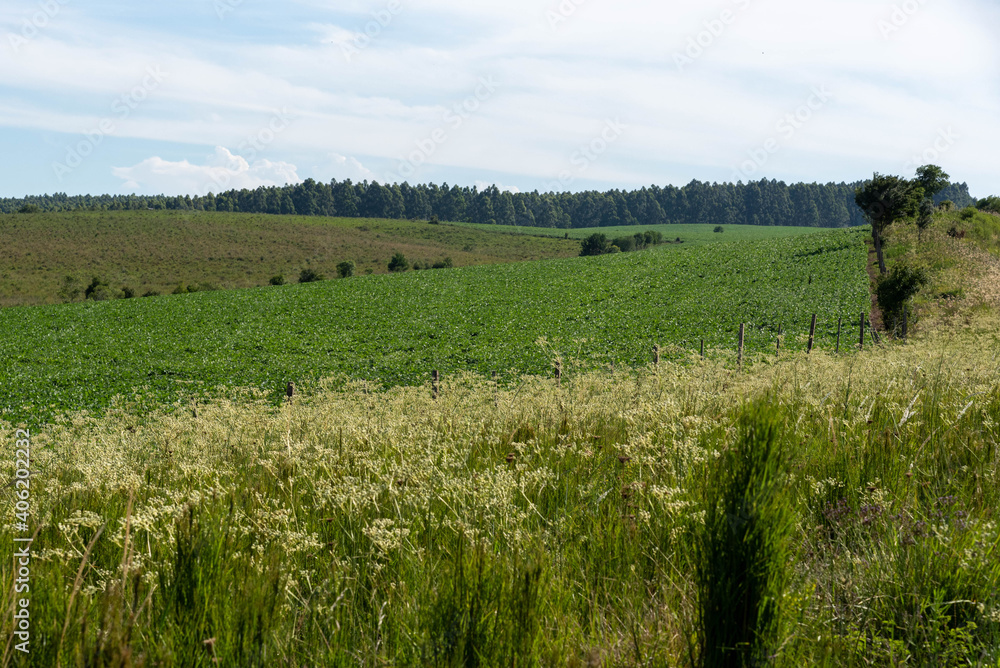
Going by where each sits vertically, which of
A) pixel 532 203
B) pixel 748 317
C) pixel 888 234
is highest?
pixel 532 203

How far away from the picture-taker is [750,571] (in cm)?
182

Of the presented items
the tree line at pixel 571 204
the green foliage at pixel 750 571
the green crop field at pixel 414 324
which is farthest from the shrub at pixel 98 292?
the tree line at pixel 571 204

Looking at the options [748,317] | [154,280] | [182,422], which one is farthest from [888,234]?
[154,280]

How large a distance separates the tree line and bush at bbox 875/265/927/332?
148 m

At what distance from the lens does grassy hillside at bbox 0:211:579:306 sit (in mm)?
76375

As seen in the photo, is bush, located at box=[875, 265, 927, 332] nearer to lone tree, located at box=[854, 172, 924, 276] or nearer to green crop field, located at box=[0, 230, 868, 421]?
green crop field, located at box=[0, 230, 868, 421]

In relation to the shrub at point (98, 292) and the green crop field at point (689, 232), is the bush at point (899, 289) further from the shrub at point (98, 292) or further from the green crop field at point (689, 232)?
the green crop field at point (689, 232)

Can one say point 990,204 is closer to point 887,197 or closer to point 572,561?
point 887,197

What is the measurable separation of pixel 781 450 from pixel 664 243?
409ft

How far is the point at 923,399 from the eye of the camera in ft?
15.6

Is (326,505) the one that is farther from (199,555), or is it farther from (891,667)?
(891,667)

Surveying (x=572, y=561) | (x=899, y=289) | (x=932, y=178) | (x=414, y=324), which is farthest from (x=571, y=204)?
(x=572, y=561)

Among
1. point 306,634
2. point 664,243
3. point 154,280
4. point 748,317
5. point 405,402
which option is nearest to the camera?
point 306,634

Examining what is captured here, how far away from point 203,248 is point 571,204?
4858 inches
